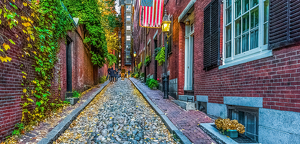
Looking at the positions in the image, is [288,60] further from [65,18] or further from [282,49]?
[65,18]

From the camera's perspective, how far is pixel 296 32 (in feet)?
8.90

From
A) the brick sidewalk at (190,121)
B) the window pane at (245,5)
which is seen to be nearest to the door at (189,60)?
the brick sidewalk at (190,121)

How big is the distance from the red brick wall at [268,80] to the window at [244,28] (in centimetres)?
27

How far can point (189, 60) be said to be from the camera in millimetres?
8180

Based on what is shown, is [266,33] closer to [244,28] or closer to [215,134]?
[244,28]

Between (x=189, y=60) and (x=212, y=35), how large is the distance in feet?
9.41

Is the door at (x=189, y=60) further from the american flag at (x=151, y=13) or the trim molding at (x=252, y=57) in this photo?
the trim molding at (x=252, y=57)

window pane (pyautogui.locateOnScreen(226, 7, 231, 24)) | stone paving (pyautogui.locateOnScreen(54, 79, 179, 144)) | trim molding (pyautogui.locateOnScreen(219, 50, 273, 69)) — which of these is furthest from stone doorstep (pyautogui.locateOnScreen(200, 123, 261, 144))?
window pane (pyautogui.locateOnScreen(226, 7, 231, 24))

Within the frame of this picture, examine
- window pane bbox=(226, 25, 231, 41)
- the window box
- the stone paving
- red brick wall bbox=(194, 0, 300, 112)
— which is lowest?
the stone paving

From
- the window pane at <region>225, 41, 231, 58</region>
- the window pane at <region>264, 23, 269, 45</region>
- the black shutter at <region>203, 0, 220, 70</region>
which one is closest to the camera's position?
the window pane at <region>264, 23, 269, 45</region>

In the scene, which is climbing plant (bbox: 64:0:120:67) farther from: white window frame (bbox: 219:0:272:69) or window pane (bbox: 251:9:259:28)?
window pane (bbox: 251:9:259:28)

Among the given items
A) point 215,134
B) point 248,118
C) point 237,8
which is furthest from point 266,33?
point 215,134

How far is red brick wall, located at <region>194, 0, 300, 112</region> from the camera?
2.76 metres

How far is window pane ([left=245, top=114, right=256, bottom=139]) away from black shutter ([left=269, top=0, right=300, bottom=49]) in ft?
5.02
